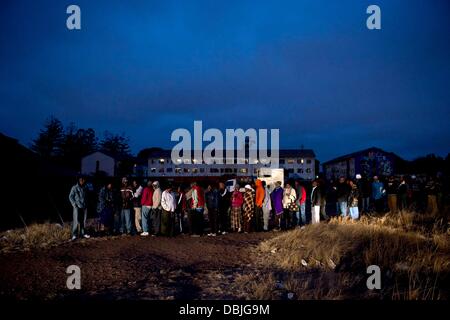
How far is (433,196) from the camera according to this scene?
13.7 m

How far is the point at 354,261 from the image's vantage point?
7.12m

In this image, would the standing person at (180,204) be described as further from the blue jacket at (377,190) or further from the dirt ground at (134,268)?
the blue jacket at (377,190)

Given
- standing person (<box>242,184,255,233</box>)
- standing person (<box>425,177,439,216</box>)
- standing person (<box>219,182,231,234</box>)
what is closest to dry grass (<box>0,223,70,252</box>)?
standing person (<box>219,182,231,234</box>)

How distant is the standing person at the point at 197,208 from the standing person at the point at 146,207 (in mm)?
1416

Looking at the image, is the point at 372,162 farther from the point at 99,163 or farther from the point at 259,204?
the point at 259,204

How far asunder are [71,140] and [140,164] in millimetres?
19385

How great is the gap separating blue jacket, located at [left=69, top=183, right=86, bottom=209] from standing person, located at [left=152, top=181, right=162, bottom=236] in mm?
2155

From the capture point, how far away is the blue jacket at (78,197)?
975cm

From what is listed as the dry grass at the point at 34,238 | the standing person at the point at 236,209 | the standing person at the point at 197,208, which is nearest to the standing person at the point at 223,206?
the standing person at the point at 236,209

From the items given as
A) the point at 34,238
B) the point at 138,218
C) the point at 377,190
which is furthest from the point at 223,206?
the point at 377,190

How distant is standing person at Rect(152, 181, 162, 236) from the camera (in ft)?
35.0

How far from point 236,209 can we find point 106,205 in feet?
14.7

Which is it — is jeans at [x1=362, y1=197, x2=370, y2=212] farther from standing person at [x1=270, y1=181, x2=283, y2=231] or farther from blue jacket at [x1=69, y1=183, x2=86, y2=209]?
blue jacket at [x1=69, y1=183, x2=86, y2=209]

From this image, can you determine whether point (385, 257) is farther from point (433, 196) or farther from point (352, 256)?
point (433, 196)
